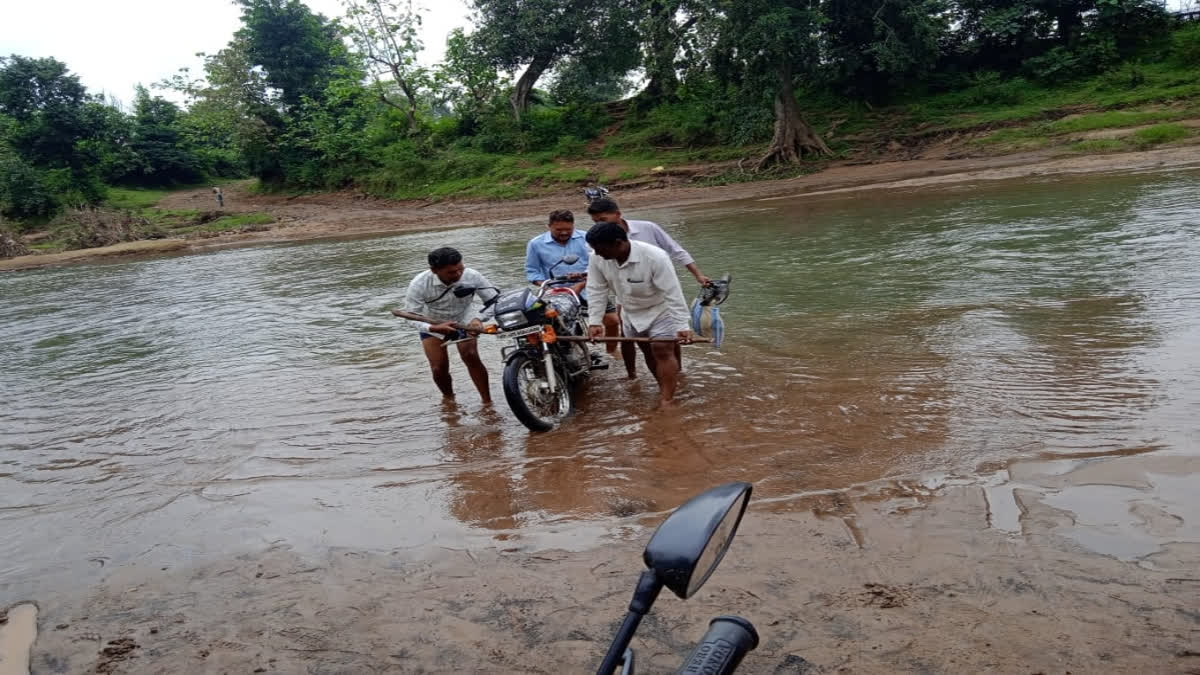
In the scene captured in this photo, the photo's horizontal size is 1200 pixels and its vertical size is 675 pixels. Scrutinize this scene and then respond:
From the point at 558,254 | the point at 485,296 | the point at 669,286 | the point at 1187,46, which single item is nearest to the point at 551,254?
the point at 558,254

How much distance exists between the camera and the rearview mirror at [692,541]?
1374mm

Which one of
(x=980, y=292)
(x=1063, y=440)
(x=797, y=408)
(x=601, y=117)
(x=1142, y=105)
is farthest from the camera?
(x=601, y=117)

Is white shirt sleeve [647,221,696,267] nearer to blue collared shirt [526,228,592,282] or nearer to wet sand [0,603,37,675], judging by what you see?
blue collared shirt [526,228,592,282]

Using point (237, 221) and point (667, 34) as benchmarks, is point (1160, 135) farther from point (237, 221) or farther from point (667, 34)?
point (237, 221)

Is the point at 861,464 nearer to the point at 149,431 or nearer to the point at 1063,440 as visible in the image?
the point at 1063,440

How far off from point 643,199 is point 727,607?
2284 centimetres

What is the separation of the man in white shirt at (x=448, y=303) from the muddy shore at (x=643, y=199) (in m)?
16.5

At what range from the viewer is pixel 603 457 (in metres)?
5.09

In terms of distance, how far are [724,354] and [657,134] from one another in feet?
84.6

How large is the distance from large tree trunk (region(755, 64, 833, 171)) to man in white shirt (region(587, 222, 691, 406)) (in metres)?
20.8

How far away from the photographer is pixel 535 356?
5.79 metres

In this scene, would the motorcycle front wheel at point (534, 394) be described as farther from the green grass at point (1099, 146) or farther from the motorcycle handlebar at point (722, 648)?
the green grass at point (1099, 146)

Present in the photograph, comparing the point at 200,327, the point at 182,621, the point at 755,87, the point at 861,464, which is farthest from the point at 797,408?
the point at 755,87

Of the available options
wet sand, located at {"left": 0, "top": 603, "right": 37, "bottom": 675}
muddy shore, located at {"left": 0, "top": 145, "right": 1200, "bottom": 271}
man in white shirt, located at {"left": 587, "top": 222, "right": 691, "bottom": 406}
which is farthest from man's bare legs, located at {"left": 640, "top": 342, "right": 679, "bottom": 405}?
muddy shore, located at {"left": 0, "top": 145, "right": 1200, "bottom": 271}
